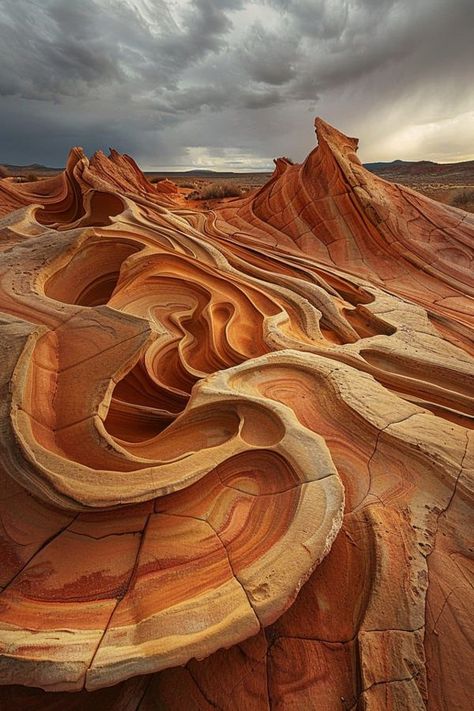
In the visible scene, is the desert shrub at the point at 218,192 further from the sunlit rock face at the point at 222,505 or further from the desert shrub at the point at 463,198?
the sunlit rock face at the point at 222,505

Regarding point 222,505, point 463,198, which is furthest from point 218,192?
point 222,505

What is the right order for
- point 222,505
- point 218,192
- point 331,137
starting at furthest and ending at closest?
point 218,192
point 331,137
point 222,505

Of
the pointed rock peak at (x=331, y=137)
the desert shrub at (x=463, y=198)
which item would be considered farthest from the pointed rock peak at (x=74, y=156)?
the desert shrub at (x=463, y=198)

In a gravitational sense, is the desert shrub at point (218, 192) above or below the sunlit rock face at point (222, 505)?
above

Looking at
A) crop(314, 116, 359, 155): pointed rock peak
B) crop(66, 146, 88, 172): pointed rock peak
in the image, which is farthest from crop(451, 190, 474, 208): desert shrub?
crop(66, 146, 88, 172): pointed rock peak

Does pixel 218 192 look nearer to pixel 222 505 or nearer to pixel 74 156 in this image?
pixel 74 156

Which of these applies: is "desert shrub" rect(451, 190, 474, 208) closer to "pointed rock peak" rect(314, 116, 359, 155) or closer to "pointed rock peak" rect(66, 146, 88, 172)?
"pointed rock peak" rect(314, 116, 359, 155)

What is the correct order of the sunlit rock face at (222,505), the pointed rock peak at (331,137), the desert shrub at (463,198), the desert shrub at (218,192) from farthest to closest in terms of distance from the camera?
the desert shrub at (218,192)
the desert shrub at (463,198)
the pointed rock peak at (331,137)
the sunlit rock face at (222,505)
